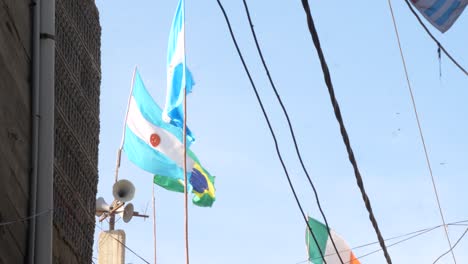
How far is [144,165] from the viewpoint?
1988cm

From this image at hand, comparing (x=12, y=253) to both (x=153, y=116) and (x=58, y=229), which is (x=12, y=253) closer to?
(x=58, y=229)

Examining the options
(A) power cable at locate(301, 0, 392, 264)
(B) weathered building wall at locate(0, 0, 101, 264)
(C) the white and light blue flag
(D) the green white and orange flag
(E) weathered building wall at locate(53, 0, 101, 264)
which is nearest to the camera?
(B) weathered building wall at locate(0, 0, 101, 264)

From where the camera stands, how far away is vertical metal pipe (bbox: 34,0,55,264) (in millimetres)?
5277

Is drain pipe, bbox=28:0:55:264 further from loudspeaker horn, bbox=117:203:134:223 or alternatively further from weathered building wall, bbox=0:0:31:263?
loudspeaker horn, bbox=117:203:134:223

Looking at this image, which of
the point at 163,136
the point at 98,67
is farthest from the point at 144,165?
the point at 98,67

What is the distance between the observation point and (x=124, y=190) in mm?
17938

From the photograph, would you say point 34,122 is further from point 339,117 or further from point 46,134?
point 339,117

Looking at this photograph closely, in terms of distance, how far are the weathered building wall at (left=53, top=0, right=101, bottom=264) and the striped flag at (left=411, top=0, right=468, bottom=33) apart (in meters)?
3.43

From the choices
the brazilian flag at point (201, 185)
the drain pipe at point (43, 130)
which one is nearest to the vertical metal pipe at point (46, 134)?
the drain pipe at point (43, 130)

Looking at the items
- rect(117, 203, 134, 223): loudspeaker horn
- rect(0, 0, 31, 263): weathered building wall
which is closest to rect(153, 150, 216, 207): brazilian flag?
rect(117, 203, 134, 223): loudspeaker horn

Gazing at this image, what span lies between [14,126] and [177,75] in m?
14.4

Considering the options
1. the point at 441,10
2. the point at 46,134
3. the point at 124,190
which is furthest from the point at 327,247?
the point at 46,134

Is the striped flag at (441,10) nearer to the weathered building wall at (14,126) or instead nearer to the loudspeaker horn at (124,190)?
the weathered building wall at (14,126)

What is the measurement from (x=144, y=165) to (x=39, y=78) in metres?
14.4
